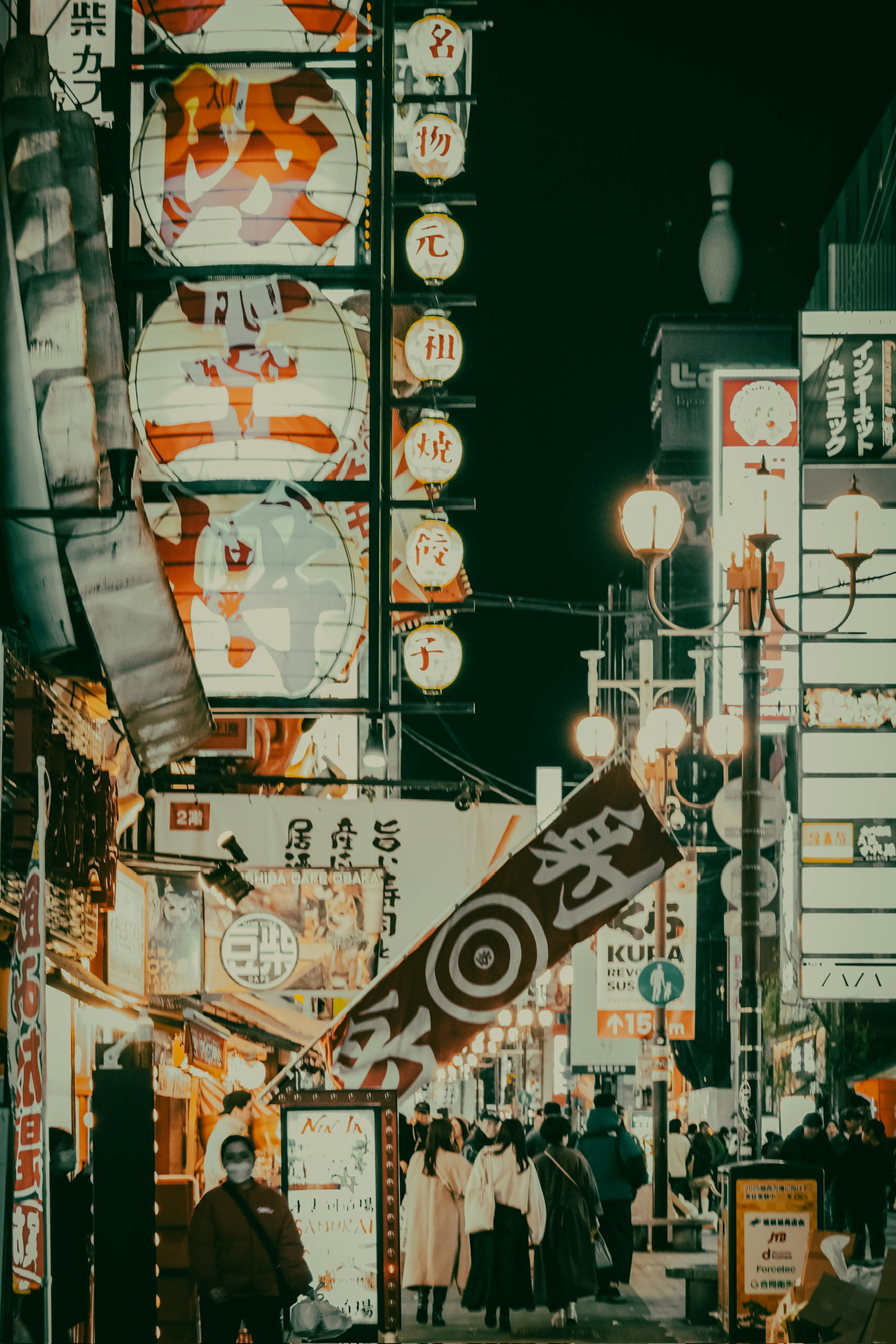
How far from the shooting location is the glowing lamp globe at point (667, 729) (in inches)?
1029

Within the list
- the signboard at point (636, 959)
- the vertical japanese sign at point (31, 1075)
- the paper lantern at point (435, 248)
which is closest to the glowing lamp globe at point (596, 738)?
the signboard at point (636, 959)

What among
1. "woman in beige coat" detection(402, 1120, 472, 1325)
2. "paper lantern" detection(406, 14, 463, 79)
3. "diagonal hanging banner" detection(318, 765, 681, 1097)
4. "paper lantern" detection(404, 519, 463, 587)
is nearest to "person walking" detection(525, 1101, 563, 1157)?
"woman in beige coat" detection(402, 1120, 472, 1325)

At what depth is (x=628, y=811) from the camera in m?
11.8

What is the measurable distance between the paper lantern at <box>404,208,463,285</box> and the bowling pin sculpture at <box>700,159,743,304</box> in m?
97.4

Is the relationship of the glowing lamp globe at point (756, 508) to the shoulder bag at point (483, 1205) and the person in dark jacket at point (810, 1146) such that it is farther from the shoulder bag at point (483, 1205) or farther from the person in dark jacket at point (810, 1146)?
the person in dark jacket at point (810, 1146)

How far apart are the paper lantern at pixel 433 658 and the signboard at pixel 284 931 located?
3.10 m

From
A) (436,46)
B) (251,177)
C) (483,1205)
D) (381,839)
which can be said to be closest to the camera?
(251,177)

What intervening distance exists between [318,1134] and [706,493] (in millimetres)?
123013

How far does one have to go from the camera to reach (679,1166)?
104 ft

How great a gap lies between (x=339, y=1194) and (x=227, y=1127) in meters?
2.06

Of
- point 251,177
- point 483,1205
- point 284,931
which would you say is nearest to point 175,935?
point 284,931

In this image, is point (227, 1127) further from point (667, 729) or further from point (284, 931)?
point (667, 729)

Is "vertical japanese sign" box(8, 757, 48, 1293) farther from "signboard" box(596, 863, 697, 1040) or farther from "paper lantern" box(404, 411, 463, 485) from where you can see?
"signboard" box(596, 863, 697, 1040)

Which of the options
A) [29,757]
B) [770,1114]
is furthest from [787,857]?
[29,757]
